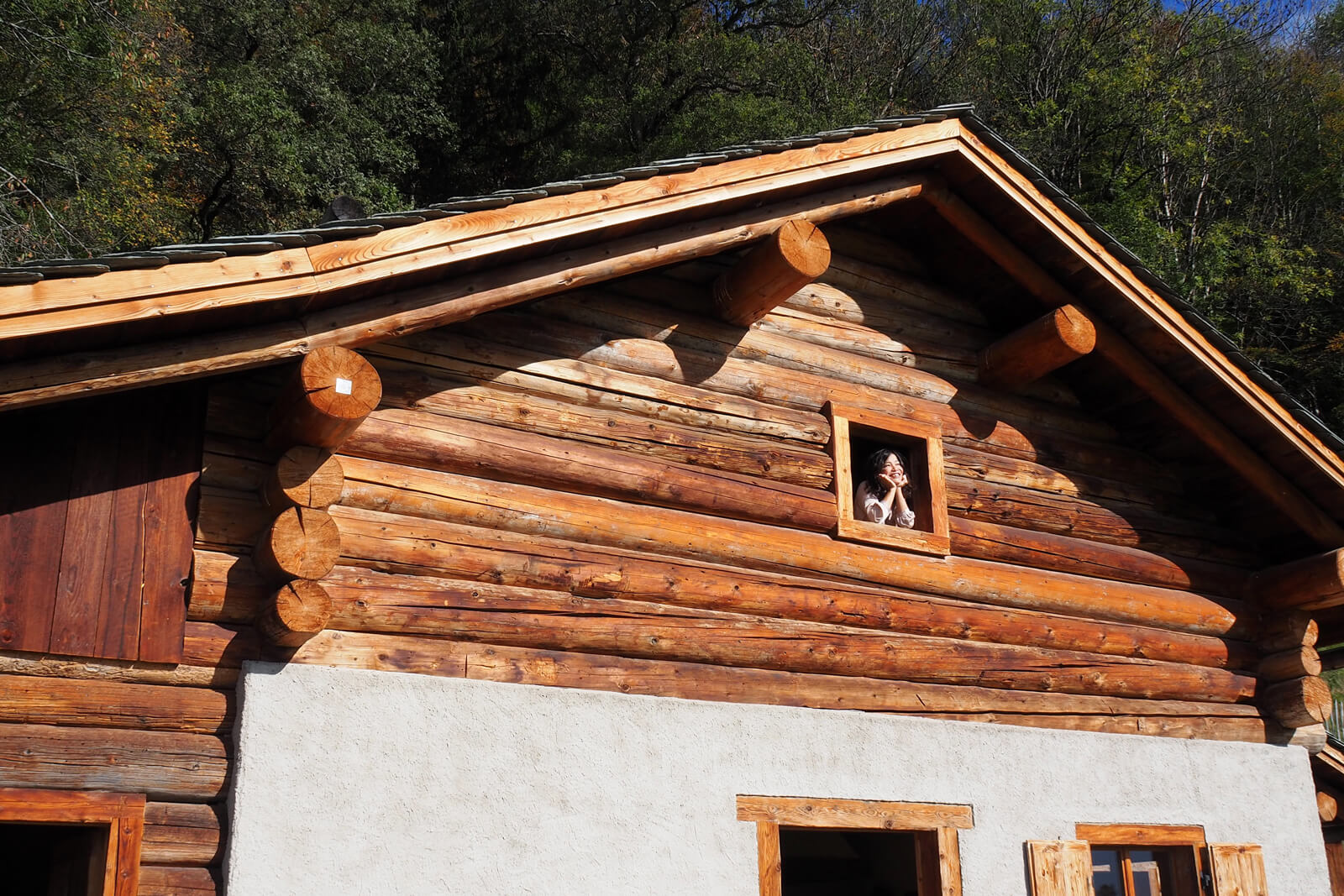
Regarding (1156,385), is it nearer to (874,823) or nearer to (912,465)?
(912,465)

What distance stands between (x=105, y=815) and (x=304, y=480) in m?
1.57

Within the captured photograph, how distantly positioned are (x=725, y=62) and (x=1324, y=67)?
1665 cm

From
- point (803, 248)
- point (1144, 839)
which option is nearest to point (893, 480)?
point (803, 248)

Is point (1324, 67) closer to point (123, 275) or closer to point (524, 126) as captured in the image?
point (524, 126)

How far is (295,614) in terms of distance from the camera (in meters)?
5.11

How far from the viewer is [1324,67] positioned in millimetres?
30453

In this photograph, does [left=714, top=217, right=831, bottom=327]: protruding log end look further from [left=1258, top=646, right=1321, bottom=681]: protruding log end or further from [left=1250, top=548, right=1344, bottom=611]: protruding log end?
[left=1258, top=646, right=1321, bottom=681]: protruding log end

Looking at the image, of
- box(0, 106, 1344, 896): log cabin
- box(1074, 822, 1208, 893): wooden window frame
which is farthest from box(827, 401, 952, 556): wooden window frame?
box(1074, 822, 1208, 893): wooden window frame

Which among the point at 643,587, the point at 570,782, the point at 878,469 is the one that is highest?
the point at 878,469

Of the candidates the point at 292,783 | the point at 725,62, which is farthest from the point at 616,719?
the point at 725,62

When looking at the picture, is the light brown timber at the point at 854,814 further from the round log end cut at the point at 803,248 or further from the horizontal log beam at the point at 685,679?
the round log end cut at the point at 803,248

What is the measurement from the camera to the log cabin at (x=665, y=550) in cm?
499

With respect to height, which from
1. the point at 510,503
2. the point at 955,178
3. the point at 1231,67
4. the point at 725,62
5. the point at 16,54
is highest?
the point at 1231,67

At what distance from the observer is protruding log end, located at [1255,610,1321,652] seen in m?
8.66
